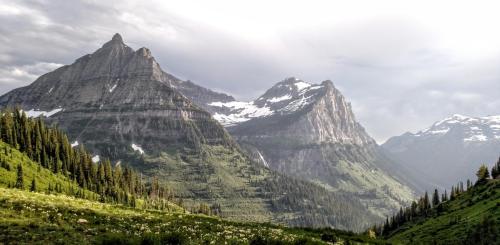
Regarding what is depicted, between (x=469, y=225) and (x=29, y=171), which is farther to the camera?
(x=29, y=171)

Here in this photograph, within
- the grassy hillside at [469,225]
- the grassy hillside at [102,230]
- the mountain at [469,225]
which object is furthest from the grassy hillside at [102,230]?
the grassy hillside at [469,225]

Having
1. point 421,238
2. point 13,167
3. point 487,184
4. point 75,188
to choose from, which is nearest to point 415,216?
point 487,184

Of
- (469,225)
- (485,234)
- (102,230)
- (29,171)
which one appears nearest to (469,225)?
(469,225)

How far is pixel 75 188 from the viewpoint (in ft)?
645

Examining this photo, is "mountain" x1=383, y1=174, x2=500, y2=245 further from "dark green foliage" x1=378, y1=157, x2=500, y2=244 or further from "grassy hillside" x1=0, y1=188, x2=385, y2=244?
"grassy hillside" x1=0, y1=188, x2=385, y2=244

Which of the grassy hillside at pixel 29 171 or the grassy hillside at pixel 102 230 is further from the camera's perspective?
the grassy hillside at pixel 29 171

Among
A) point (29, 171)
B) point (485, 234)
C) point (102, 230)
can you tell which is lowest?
point (485, 234)

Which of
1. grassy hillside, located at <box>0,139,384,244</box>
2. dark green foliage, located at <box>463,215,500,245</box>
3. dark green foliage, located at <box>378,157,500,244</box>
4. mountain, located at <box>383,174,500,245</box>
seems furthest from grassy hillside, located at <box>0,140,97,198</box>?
dark green foliage, located at <box>463,215,500,245</box>

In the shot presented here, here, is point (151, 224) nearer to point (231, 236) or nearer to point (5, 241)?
point (231, 236)

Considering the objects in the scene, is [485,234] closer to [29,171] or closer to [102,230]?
[102,230]

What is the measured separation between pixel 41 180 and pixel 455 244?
143334 mm

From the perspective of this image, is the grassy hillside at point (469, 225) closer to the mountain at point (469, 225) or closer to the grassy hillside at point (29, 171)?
the mountain at point (469, 225)

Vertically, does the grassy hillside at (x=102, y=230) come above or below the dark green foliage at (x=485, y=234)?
above

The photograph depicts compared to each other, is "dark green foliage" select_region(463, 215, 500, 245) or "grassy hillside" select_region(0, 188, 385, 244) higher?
"grassy hillside" select_region(0, 188, 385, 244)
